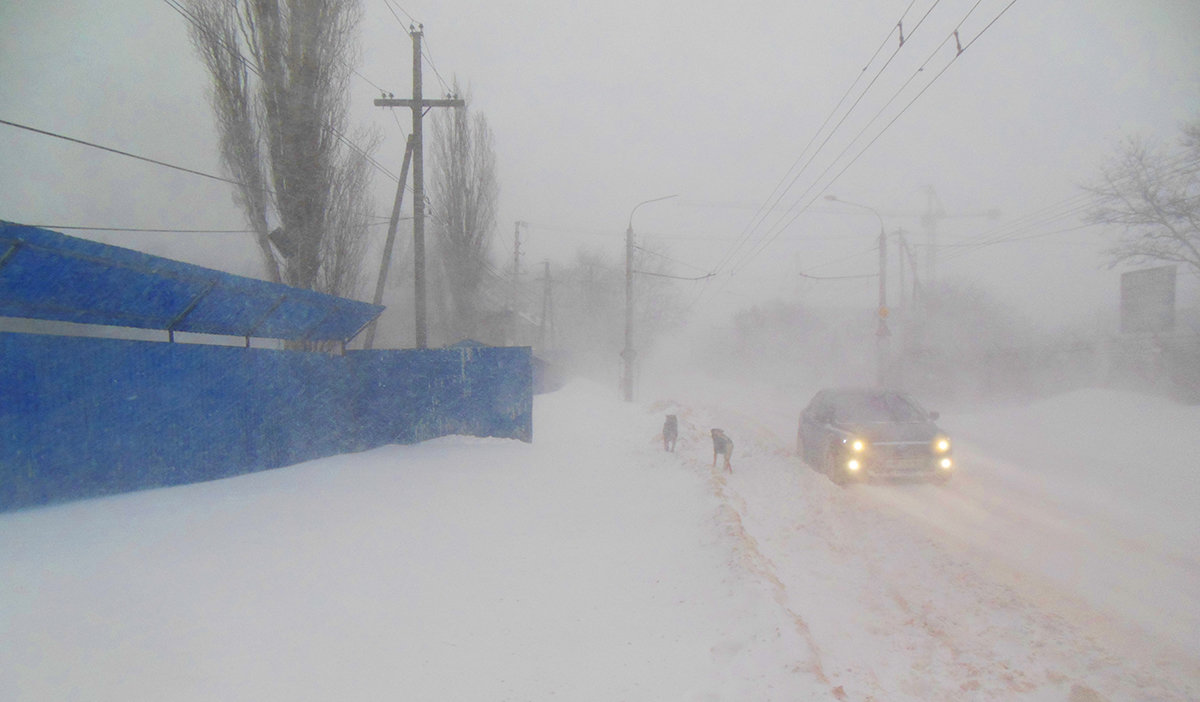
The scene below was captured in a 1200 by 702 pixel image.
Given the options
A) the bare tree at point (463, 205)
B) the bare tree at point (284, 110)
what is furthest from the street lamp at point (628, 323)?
the bare tree at point (284, 110)

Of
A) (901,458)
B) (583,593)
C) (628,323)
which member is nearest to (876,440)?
(901,458)

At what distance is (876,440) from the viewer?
9.09 metres

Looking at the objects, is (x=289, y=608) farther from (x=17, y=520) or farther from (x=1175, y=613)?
(x=1175, y=613)

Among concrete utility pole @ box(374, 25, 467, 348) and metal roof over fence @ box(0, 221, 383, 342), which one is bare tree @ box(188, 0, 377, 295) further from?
metal roof over fence @ box(0, 221, 383, 342)

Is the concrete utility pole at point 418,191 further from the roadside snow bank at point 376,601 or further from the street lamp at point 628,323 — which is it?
the street lamp at point 628,323

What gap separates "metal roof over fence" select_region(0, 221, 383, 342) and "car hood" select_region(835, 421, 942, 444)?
7.97 m

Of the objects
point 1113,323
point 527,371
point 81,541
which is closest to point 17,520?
point 81,541

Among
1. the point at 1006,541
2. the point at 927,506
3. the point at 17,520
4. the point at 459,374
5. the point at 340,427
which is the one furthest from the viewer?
the point at 459,374

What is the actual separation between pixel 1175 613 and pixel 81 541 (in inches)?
322

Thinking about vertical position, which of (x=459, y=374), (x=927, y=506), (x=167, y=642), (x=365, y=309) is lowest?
(x=927, y=506)

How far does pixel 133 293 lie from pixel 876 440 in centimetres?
940

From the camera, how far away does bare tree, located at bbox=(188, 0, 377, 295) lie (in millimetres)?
12570

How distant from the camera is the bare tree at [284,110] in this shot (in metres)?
12.6

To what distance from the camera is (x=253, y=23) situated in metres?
12.7
